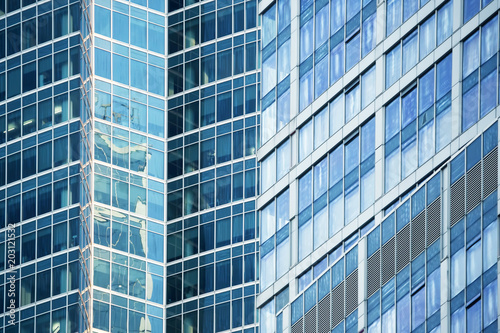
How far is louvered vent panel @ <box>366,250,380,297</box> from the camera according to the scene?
7800 cm

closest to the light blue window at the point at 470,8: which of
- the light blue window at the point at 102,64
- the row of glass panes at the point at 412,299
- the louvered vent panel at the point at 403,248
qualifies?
the louvered vent panel at the point at 403,248

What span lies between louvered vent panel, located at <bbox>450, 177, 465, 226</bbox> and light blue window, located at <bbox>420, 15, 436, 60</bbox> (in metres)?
8.72

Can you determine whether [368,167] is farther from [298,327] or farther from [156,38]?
[156,38]

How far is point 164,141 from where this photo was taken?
133375 millimetres

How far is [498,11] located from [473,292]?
11.7 metres

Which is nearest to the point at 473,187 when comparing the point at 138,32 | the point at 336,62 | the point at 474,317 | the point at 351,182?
the point at 474,317

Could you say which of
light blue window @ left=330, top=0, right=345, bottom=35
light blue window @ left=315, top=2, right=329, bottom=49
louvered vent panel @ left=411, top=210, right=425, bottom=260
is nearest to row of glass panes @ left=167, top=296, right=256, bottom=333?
light blue window @ left=315, top=2, right=329, bottom=49

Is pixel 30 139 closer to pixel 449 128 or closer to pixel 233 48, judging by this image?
pixel 233 48

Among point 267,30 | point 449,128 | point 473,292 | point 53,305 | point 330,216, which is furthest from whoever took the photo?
point 53,305

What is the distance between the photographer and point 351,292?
7975 centimetres

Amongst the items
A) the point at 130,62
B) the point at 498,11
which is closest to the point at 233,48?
the point at 130,62

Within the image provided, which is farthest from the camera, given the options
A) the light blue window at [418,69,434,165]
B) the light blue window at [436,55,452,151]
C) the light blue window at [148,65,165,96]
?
the light blue window at [148,65,165,96]

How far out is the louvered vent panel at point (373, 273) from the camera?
256 ft

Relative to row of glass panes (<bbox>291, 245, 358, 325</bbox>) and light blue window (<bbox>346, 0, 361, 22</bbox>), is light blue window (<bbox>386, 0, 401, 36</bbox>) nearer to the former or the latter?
light blue window (<bbox>346, 0, 361, 22</bbox>)
